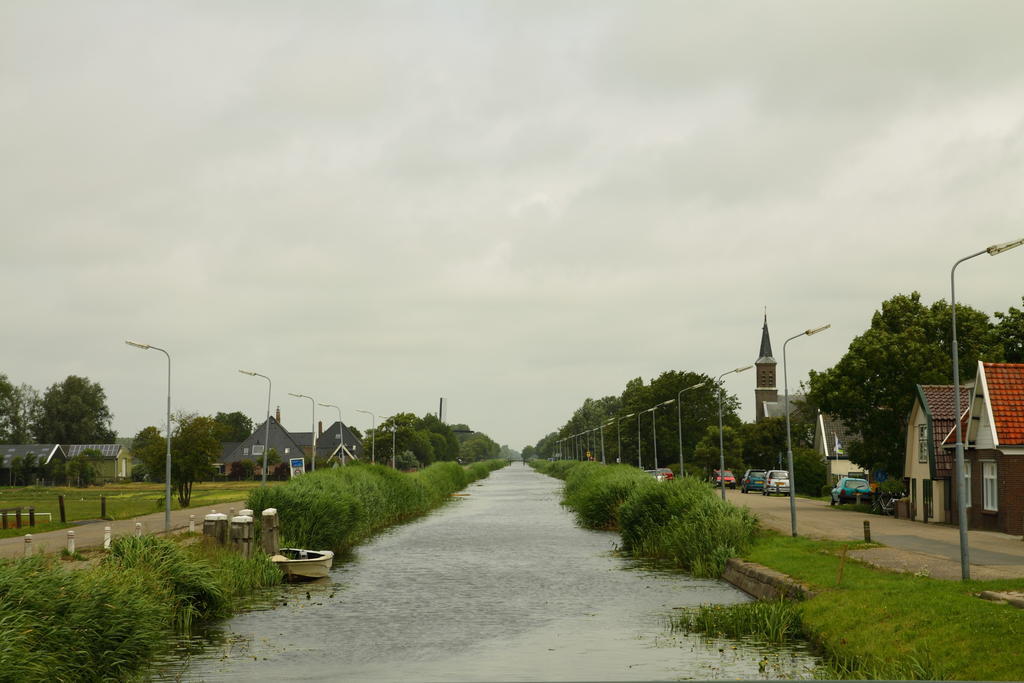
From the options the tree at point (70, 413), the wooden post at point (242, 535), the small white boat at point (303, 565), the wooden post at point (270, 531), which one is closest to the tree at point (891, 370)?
the small white boat at point (303, 565)

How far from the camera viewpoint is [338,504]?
42.2m

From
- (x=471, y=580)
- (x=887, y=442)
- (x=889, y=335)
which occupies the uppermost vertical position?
(x=889, y=335)

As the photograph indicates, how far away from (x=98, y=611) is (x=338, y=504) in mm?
24015

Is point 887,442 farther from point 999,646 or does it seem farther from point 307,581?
point 999,646

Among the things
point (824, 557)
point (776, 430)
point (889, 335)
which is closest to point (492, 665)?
point (824, 557)

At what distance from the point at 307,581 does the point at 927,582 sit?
20117 millimetres

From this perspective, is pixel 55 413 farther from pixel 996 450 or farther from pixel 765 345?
pixel 996 450

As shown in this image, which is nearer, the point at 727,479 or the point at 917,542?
the point at 917,542

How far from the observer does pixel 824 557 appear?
99.4 feet

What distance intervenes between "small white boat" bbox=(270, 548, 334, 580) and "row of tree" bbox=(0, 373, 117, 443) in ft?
519

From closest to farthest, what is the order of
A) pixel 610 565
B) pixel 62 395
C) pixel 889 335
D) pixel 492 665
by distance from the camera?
pixel 492 665 → pixel 610 565 → pixel 889 335 → pixel 62 395

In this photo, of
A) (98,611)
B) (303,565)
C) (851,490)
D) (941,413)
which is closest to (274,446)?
(851,490)

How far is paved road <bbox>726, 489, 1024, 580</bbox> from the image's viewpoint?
26.8m

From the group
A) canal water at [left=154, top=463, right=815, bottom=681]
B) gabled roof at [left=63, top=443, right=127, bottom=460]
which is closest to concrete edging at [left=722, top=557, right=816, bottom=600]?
canal water at [left=154, top=463, right=815, bottom=681]
